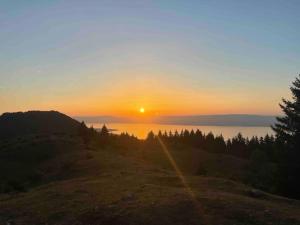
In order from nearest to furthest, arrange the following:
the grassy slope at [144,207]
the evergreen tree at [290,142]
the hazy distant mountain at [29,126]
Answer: the grassy slope at [144,207], the evergreen tree at [290,142], the hazy distant mountain at [29,126]

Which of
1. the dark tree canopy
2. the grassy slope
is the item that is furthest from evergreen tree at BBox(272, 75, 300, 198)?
the grassy slope

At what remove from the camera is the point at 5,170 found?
65.4 metres

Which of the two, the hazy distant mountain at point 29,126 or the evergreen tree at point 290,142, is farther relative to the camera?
the hazy distant mountain at point 29,126

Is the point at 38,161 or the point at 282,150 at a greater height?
the point at 282,150

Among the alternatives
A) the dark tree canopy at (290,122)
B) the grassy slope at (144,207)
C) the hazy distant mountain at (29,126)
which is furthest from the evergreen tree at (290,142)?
the hazy distant mountain at (29,126)

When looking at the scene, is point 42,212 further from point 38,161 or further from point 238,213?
point 38,161

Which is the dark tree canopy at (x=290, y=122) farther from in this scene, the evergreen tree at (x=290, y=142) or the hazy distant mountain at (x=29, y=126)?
the hazy distant mountain at (x=29, y=126)

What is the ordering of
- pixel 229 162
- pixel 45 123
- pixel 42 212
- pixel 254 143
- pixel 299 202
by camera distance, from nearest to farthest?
pixel 42 212 < pixel 299 202 < pixel 229 162 < pixel 254 143 < pixel 45 123

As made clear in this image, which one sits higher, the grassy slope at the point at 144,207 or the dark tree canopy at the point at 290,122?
the dark tree canopy at the point at 290,122

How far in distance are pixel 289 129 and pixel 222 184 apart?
14.5 meters

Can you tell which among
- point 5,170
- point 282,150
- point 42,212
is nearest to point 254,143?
point 5,170

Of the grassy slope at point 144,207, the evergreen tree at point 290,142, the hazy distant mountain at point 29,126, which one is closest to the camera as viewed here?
the grassy slope at point 144,207

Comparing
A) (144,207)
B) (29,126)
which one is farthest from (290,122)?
(29,126)

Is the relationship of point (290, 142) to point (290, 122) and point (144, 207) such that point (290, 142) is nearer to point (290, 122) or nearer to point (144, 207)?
point (290, 122)
